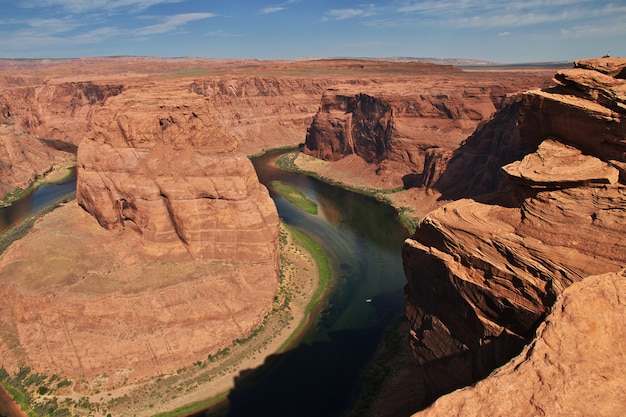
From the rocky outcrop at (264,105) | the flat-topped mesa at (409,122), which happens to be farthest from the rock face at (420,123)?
the rocky outcrop at (264,105)

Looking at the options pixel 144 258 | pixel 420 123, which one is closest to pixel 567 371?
pixel 144 258

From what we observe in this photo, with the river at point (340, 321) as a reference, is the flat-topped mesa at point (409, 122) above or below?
above

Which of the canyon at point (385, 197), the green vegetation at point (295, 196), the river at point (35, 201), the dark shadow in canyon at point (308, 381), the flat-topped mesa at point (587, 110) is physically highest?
the flat-topped mesa at point (587, 110)

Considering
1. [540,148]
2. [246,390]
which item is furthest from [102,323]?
[540,148]

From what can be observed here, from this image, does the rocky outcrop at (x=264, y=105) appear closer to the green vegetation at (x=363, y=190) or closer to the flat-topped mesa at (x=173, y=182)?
the green vegetation at (x=363, y=190)

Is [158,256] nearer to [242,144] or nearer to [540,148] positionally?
[540,148]

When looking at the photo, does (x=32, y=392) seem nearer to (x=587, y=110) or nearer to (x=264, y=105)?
(x=587, y=110)

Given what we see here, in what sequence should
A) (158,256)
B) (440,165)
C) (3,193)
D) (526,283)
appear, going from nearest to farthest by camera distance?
(526,283), (158,256), (440,165), (3,193)

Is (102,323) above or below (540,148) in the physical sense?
below
